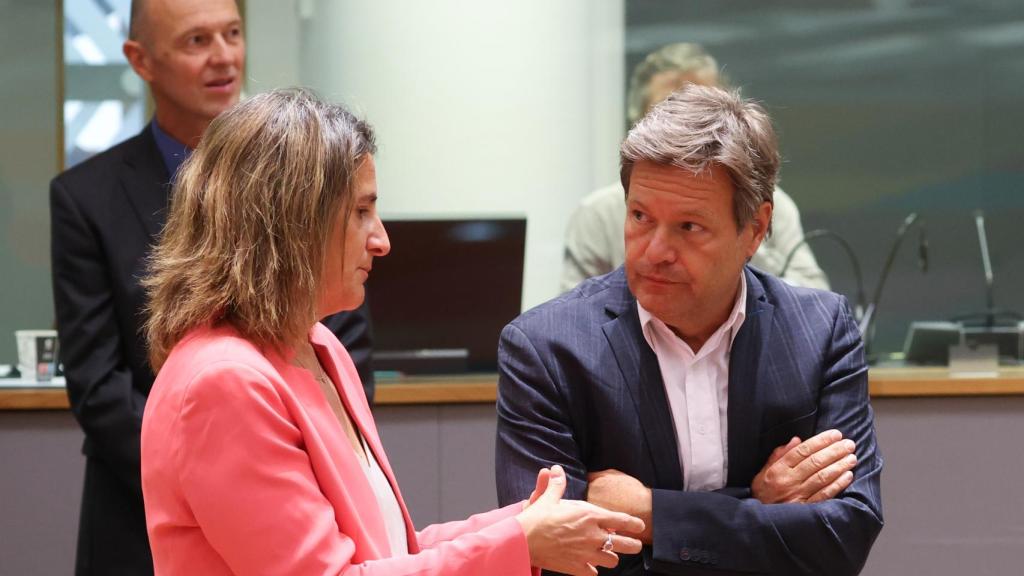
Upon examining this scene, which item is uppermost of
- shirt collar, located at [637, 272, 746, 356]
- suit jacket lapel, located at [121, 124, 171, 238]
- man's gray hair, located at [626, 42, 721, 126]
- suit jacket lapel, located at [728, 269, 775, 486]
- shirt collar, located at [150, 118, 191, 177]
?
man's gray hair, located at [626, 42, 721, 126]

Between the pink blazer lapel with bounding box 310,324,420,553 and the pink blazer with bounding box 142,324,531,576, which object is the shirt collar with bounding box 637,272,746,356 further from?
the pink blazer with bounding box 142,324,531,576

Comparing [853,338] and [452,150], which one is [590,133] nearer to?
[452,150]

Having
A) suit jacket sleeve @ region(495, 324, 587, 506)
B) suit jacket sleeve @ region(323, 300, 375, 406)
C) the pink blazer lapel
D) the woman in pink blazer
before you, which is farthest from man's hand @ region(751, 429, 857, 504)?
suit jacket sleeve @ region(323, 300, 375, 406)

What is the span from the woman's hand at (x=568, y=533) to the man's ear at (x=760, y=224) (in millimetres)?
688

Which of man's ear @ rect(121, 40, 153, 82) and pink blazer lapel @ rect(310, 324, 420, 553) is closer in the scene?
pink blazer lapel @ rect(310, 324, 420, 553)

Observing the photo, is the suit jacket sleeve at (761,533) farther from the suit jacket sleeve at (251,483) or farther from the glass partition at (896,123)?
the glass partition at (896,123)

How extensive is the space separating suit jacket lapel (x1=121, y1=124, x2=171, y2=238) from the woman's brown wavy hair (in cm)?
92

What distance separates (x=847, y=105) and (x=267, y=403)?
6.13m

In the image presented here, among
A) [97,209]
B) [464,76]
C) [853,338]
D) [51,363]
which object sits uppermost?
[464,76]

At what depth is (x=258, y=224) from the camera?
1.62 m

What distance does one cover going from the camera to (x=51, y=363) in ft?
12.4

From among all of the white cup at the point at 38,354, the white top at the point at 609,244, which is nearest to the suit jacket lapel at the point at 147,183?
the white cup at the point at 38,354

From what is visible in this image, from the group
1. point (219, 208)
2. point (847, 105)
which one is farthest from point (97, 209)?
point (847, 105)

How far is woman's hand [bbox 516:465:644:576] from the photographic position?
5.28 feet
